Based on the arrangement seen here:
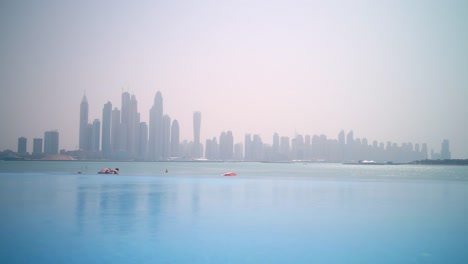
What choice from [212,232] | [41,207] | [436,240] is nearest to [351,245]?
[436,240]

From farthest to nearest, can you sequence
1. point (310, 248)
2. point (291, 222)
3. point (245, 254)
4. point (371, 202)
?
1. point (371, 202)
2. point (291, 222)
3. point (310, 248)
4. point (245, 254)

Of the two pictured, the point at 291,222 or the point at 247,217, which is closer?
the point at 291,222

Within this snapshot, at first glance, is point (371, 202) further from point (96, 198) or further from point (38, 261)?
point (38, 261)

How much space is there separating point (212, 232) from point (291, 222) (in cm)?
659

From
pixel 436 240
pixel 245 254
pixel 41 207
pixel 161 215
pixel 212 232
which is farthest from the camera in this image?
pixel 41 207

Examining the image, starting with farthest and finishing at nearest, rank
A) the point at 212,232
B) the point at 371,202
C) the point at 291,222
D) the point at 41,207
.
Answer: the point at 371,202 < the point at 41,207 < the point at 291,222 < the point at 212,232

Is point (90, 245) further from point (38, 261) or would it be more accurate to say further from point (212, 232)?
point (212, 232)

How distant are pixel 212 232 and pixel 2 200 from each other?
24094mm

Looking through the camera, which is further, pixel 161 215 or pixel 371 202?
pixel 371 202

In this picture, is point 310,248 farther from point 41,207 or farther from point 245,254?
point 41,207

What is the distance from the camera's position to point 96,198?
1513 inches

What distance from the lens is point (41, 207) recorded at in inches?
1278

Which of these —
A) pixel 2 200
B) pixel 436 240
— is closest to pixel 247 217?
pixel 436 240

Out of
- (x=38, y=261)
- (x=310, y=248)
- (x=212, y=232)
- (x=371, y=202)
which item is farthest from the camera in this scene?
(x=371, y=202)
